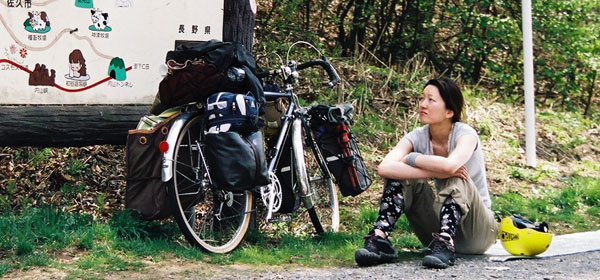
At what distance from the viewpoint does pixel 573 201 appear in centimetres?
849

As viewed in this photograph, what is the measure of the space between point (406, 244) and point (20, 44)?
9.78ft

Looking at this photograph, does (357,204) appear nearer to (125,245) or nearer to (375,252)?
(375,252)

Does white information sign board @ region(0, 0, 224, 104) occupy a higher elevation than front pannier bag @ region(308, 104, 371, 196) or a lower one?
higher

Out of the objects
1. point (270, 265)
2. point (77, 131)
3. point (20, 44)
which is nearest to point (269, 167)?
point (270, 265)

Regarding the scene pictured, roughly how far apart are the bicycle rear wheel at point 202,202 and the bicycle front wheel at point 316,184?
0.49 m

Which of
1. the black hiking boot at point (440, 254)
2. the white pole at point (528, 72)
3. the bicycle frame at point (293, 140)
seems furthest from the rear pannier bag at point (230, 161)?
the white pole at point (528, 72)

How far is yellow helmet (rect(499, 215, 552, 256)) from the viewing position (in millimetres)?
5785

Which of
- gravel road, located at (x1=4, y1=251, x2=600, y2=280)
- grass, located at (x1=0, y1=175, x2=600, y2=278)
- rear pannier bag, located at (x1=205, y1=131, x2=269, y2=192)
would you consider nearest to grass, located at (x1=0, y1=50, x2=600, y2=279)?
→ grass, located at (x1=0, y1=175, x2=600, y2=278)

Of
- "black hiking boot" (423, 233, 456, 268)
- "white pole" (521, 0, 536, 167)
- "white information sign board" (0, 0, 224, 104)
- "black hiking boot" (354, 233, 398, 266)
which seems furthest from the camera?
"white pole" (521, 0, 536, 167)

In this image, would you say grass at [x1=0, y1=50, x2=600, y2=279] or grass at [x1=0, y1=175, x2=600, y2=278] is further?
grass at [x1=0, y1=50, x2=600, y2=279]

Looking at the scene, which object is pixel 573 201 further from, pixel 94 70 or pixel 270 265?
pixel 94 70

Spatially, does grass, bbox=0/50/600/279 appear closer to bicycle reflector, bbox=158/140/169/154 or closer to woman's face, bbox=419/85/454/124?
bicycle reflector, bbox=158/140/169/154

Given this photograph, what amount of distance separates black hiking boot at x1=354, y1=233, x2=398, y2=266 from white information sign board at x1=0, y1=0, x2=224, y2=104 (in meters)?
2.03

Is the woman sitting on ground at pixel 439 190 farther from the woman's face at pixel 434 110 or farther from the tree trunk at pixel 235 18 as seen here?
the tree trunk at pixel 235 18
